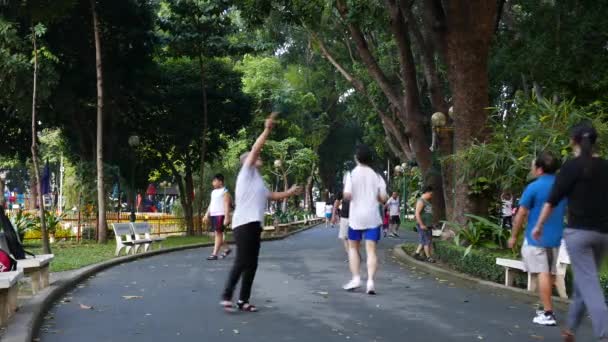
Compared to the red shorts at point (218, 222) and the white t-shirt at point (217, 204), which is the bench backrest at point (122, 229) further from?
the white t-shirt at point (217, 204)

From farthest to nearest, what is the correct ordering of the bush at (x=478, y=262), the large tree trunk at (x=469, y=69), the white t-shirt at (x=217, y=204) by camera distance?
the white t-shirt at (x=217, y=204) < the large tree trunk at (x=469, y=69) < the bush at (x=478, y=262)

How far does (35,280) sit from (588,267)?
6505 mm

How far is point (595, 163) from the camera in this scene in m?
6.14

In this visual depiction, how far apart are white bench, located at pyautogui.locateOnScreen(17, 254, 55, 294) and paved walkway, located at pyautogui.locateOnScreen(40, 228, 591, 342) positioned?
0.40m

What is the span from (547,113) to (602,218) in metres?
7.72

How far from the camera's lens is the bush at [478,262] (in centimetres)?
1143

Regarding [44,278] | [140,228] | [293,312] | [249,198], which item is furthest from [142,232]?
[249,198]

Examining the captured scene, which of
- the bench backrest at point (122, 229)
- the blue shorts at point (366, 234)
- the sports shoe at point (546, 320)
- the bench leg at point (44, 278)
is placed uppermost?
the bench backrest at point (122, 229)

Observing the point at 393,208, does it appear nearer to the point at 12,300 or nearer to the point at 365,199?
the point at 365,199

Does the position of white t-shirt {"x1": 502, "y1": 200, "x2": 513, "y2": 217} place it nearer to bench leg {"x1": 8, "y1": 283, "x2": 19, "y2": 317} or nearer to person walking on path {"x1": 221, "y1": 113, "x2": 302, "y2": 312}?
person walking on path {"x1": 221, "y1": 113, "x2": 302, "y2": 312}

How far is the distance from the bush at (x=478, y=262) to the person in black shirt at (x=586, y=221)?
4.86 metres

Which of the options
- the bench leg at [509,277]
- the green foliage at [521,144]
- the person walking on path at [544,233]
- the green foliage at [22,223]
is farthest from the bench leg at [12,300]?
the green foliage at [22,223]

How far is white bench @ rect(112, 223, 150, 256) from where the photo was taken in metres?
17.7

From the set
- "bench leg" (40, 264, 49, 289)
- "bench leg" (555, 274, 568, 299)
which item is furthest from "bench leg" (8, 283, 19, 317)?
"bench leg" (555, 274, 568, 299)
